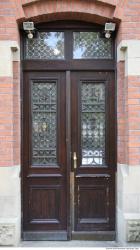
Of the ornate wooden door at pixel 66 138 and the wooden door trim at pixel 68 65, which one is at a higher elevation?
the wooden door trim at pixel 68 65

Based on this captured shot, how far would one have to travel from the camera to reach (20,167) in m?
6.14

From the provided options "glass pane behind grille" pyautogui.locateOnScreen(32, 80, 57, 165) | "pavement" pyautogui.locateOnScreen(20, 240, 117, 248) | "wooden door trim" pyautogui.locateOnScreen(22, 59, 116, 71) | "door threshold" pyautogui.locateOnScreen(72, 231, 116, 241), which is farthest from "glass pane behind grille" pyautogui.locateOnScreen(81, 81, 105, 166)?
"pavement" pyautogui.locateOnScreen(20, 240, 117, 248)

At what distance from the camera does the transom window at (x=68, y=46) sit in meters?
6.28

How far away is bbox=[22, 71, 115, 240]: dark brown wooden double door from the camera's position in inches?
246

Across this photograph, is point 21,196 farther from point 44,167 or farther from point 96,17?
point 96,17

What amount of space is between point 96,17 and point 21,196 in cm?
300

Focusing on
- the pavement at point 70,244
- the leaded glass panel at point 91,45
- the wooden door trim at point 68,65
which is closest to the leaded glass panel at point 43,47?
the wooden door trim at point 68,65

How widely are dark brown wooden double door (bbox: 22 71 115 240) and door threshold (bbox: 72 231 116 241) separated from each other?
0.02 m

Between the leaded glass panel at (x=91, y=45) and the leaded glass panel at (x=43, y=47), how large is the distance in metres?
0.26

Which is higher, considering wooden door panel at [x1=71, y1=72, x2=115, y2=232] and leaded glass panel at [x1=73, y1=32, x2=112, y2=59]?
leaded glass panel at [x1=73, y1=32, x2=112, y2=59]

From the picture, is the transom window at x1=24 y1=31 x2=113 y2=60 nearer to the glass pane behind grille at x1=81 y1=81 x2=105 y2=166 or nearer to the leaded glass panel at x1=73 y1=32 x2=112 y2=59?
the leaded glass panel at x1=73 y1=32 x2=112 y2=59

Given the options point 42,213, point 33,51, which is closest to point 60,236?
point 42,213

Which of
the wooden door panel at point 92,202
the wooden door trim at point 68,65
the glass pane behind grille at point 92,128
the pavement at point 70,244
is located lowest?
the pavement at point 70,244

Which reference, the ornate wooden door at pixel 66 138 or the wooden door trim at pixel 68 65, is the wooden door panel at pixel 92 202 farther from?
the wooden door trim at pixel 68 65
